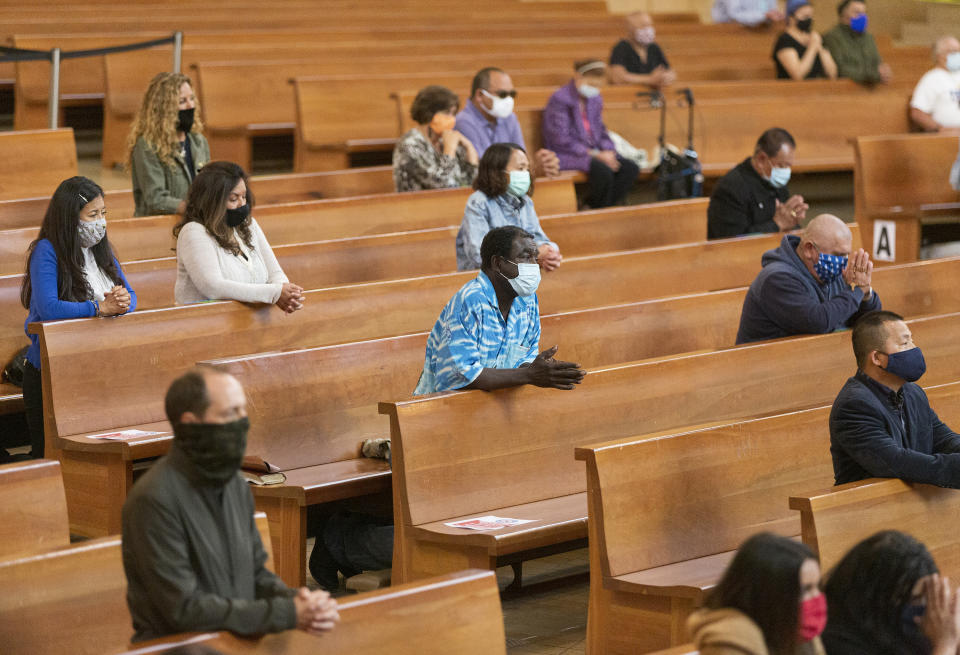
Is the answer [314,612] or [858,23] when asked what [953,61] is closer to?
[858,23]

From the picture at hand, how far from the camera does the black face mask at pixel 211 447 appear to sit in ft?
7.10

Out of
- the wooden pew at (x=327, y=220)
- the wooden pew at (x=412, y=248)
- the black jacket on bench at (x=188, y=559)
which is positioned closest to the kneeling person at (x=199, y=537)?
the black jacket on bench at (x=188, y=559)

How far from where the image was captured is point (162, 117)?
16.7 feet

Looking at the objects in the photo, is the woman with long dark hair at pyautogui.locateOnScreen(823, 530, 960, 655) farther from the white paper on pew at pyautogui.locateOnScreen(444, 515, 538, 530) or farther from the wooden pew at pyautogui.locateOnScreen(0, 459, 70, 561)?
the wooden pew at pyautogui.locateOnScreen(0, 459, 70, 561)

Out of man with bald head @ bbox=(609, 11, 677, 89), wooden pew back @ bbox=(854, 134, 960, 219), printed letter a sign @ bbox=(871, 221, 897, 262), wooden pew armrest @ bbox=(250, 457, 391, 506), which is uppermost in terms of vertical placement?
man with bald head @ bbox=(609, 11, 677, 89)

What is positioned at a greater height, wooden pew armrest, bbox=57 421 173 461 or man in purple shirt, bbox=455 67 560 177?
man in purple shirt, bbox=455 67 560 177

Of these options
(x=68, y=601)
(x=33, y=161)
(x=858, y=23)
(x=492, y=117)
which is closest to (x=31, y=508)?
(x=68, y=601)

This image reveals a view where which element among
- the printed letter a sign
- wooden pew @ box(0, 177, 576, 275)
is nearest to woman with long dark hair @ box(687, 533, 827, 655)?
wooden pew @ box(0, 177, 576, 275)

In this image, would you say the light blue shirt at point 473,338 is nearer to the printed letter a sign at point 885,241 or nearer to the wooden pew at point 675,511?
the wooden pew at point 675,511

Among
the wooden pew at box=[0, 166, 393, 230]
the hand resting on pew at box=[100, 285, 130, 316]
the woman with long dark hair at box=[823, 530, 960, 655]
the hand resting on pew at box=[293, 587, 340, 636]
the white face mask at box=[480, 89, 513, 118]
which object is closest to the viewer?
the hand resting on pew at box=[293, 587, 340, 636]

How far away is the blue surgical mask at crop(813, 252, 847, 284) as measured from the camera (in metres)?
4.36

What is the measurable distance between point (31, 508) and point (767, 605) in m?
1.61

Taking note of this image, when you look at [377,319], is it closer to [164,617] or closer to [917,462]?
[917,462]

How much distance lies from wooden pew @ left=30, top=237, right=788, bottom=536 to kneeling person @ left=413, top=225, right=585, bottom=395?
76cm
